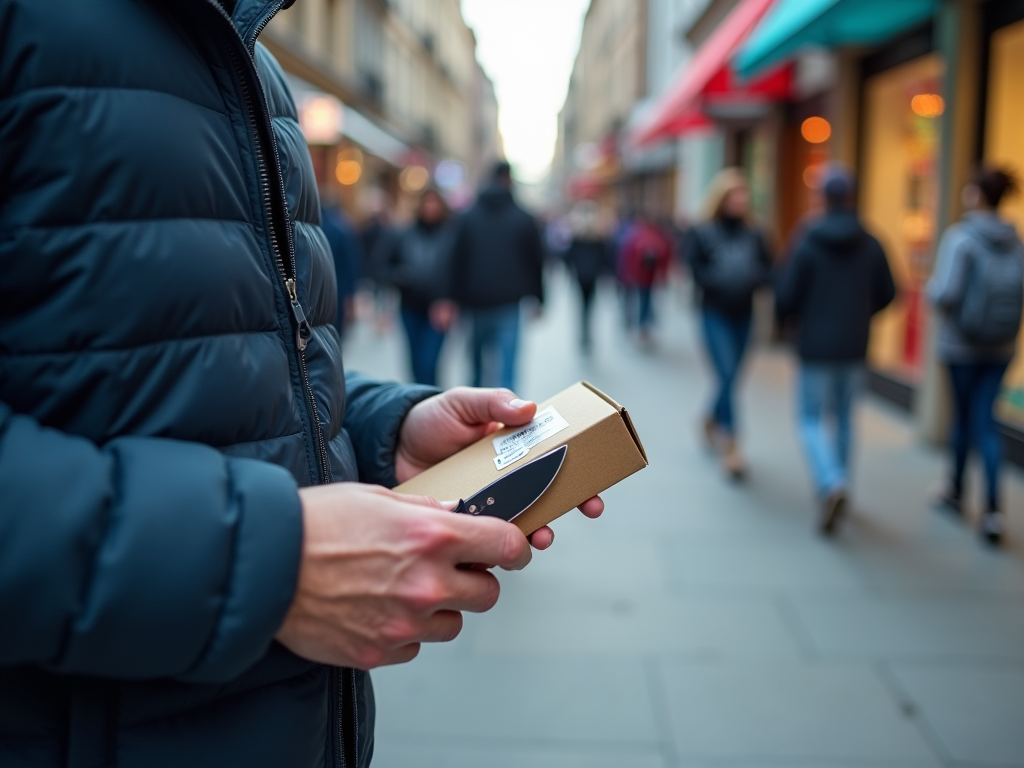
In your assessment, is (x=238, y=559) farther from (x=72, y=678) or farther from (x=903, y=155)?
(x=903, y=155)

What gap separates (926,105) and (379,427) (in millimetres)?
8608

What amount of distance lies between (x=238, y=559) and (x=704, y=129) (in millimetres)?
15755

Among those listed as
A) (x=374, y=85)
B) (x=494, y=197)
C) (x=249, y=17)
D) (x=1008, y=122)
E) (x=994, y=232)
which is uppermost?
(x=374, y=85)

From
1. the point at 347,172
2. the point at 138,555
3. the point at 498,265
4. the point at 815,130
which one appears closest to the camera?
the point at 138,555

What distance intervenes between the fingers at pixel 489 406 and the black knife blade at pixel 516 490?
0.17 metres

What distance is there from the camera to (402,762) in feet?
10.2

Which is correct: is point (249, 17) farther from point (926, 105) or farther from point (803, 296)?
point (926, 105)

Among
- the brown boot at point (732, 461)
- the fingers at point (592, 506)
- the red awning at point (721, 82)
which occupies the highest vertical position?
the red awning at point (721, 82)

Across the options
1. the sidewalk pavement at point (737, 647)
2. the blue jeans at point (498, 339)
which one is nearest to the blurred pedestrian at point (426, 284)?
the blue jeans at point (498, 339)

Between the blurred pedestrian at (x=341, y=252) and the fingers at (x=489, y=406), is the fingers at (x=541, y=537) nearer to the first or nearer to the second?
the fingers at (x=489, y=406)

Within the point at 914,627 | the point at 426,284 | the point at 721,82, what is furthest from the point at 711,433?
the point at 721,82

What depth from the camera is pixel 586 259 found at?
14.1 metres

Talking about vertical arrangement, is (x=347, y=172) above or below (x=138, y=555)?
above

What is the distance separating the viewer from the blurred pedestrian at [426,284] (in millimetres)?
7500
